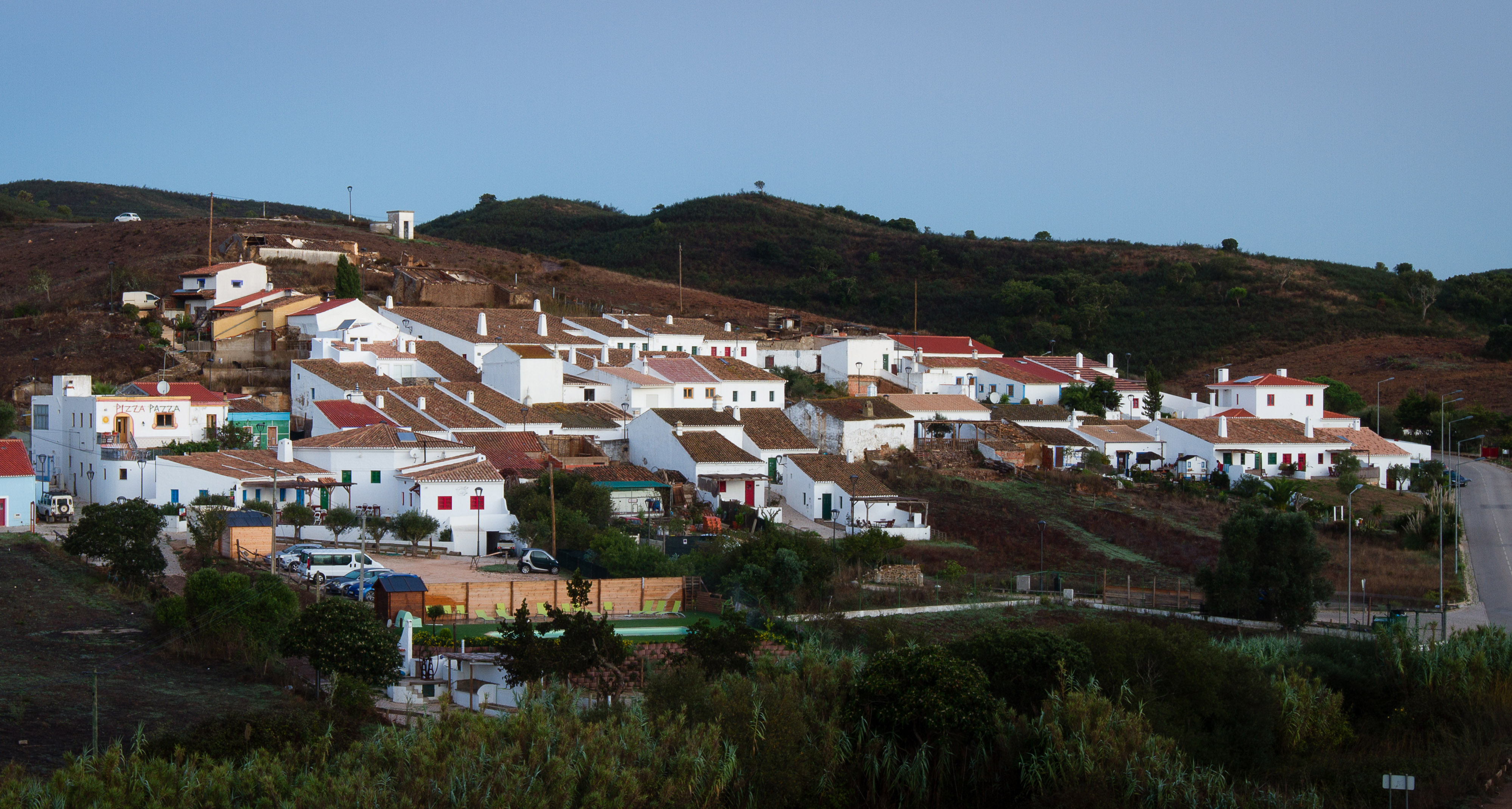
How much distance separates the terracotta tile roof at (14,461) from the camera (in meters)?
29.3

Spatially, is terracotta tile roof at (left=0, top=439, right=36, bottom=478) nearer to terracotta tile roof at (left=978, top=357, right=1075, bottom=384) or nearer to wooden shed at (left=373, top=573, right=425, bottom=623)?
wooden shed at (left=373, top=573, right=425, bottom=623)

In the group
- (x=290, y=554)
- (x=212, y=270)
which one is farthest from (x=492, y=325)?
(x=290, y=554)

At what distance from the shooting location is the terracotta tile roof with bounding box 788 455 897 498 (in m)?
34.7

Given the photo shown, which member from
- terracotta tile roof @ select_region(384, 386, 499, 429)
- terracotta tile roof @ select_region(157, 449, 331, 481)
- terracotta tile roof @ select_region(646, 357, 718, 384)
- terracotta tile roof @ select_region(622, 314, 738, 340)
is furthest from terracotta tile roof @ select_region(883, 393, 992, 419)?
terracotta tile roof @ select_region(157, 449, 331, 481)

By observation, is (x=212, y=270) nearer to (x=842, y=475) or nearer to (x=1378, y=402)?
(x=842, y=475)

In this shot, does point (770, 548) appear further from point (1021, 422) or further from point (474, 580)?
point (1021, 422)

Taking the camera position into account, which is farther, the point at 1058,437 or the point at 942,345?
the point at 942,345

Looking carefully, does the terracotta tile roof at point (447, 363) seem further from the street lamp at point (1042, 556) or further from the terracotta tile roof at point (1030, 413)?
the street lamp at point (1042, 556)

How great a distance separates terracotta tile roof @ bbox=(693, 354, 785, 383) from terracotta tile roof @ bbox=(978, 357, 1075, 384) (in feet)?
32.5

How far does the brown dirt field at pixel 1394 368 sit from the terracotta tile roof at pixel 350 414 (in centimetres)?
3342

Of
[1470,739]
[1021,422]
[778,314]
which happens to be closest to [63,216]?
[778,314]

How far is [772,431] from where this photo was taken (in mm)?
39375

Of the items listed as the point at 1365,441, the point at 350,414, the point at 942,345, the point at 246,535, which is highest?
the point at 942,345

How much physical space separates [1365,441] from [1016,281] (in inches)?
1522
